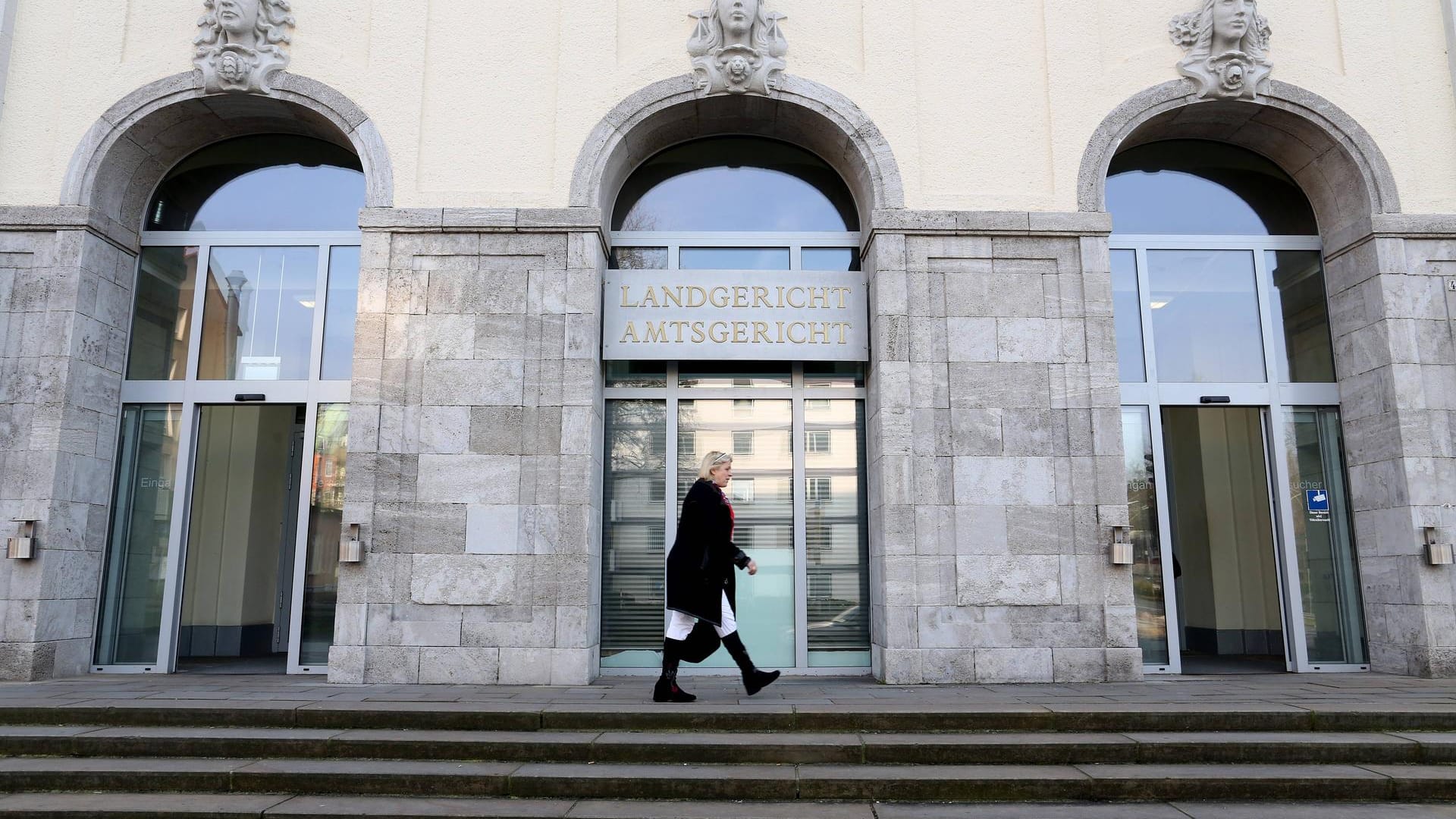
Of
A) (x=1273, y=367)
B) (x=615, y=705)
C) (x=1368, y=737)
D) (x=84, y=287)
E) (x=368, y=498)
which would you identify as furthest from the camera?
(x=1273, y=367)

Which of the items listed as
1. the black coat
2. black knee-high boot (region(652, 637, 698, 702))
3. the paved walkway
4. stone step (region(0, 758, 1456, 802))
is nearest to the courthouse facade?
the paved walkway

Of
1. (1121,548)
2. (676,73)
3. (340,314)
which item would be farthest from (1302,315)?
(340,314)

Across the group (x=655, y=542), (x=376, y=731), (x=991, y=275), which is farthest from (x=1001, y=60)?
(x=376, y=731)

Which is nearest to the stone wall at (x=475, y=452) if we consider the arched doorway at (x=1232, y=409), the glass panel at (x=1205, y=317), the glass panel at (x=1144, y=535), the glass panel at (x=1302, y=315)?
the glass panel at (x=1144, y=535)

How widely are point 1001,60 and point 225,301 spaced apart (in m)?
8.13

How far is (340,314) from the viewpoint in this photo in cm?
944

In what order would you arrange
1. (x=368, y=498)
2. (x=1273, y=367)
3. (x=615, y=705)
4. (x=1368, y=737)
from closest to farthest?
(x=1368, y=737), (x=615, y=705), (x=368, y=498), (x=1273, y=367)

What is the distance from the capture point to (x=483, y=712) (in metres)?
6.20

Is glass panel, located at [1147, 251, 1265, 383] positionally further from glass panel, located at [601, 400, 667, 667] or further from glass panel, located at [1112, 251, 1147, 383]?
glass panel, located at [601, 400, 667, 667]

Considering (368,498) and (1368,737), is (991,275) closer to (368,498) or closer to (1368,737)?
(1368,737)

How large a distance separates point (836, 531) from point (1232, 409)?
4415 millimetres

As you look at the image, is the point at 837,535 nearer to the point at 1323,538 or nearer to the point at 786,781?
the point at 786,781

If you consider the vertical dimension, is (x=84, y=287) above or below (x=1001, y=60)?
below

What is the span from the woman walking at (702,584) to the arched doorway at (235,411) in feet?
13.2
